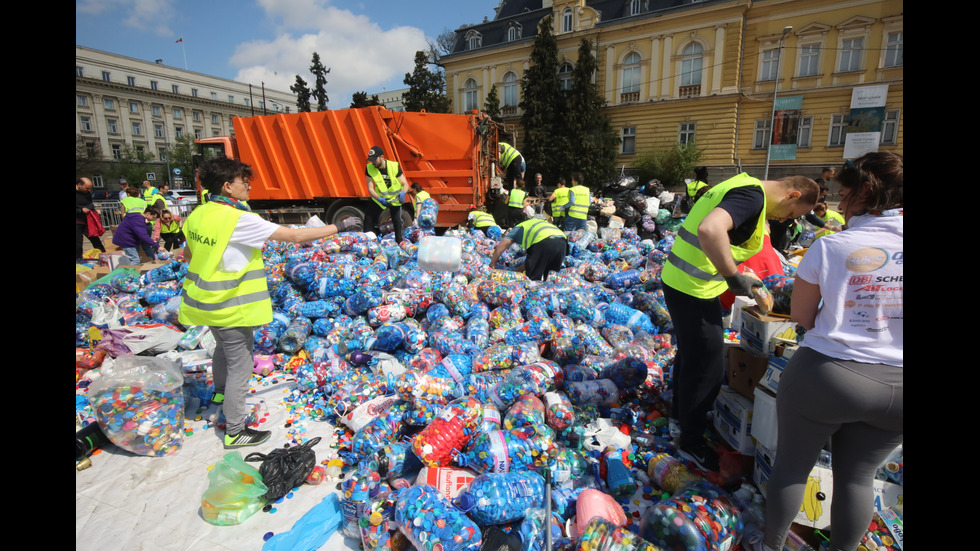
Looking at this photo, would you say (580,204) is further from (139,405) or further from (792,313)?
(139,405)

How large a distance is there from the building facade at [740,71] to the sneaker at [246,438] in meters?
19.9

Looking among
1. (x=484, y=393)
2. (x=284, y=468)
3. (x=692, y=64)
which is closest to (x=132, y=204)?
(x=284, y=468)

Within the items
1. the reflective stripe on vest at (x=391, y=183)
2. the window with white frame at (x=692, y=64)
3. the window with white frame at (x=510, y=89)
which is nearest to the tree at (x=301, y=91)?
the window with white frame at (x=510, y=89)

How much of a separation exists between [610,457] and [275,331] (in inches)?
116

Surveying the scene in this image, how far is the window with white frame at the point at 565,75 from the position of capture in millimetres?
21875

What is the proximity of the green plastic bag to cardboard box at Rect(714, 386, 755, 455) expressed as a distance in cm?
240

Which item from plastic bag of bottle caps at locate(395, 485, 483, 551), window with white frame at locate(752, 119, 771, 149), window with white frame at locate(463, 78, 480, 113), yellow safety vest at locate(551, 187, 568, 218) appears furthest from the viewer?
window with white frame at locate(463, 78, 480, 113)

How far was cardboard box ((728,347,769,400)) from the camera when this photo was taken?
2250mm

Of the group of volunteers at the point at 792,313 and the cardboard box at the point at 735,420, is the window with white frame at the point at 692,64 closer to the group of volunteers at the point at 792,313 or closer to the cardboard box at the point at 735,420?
the group of volunteers at the point at 792,313

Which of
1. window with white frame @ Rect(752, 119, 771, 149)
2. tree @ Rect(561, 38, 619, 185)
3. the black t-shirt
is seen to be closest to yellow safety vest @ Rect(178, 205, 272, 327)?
the black t-shirt

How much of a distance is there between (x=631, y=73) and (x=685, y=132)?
3818 millimetres

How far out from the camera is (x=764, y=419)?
6.63ft

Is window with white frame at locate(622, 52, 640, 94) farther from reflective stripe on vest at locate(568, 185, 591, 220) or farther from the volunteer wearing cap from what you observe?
the volunteer wearing cap
